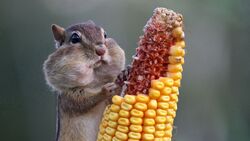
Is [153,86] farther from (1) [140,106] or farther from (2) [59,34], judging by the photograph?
(2) [59,34]

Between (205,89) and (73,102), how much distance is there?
200 centimetres

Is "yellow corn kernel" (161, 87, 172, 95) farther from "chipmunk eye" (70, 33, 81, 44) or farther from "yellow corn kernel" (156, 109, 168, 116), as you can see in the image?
"chipmunk eye" (70, 33, 81, 44)

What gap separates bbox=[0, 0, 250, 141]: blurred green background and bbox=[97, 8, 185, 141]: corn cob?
1731mm

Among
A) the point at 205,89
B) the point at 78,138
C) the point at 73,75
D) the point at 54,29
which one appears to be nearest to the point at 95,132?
the point at 78,138

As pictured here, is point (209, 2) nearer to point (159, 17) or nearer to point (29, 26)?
point (29, 26)

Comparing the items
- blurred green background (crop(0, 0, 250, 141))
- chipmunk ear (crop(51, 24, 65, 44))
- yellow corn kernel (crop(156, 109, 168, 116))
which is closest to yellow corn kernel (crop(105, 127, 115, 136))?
yellow corn kernel (crop(156, 109, 168, 116))

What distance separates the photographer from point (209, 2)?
10.4 ft

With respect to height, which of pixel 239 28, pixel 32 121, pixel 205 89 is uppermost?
pixel 239 28

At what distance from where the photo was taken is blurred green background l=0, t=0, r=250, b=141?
3.10 meters

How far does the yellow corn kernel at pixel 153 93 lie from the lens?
43.4 inches

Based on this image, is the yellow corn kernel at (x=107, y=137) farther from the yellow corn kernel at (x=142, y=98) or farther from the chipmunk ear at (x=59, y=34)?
the chipmunk ear at (x=59, y=34)

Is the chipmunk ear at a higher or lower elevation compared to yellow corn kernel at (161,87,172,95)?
higher

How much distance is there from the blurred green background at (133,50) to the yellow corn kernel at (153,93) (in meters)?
1.76

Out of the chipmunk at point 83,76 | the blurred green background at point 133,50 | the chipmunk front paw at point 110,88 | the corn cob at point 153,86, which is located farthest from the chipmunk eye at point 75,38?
the blurred green background at point 133,50
